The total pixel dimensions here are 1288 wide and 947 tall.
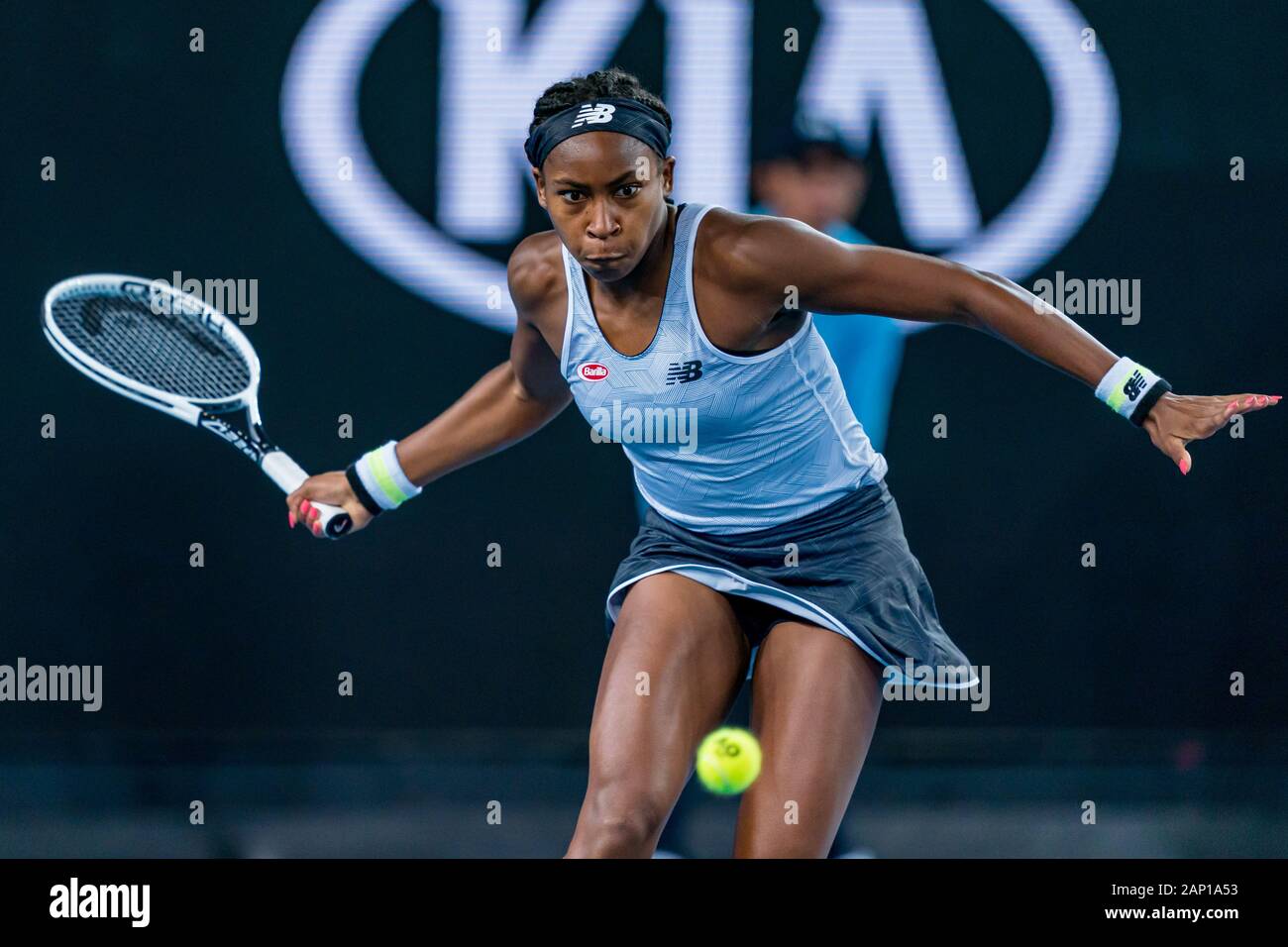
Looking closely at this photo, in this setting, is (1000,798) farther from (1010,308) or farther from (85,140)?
(85,140)

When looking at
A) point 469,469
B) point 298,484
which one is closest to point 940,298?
point 298,484

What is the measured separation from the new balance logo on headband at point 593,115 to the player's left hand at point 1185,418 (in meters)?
1.01

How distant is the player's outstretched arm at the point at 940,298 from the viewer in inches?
98.8

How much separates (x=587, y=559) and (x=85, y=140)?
1.94 m

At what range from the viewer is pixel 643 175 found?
8.29ft

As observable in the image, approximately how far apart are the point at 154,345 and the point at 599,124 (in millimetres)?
1480

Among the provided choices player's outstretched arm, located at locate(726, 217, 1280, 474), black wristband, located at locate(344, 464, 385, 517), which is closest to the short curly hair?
player's outstretched arm, located at locate(726, 217, 1280, 474)

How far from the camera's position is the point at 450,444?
303 cm

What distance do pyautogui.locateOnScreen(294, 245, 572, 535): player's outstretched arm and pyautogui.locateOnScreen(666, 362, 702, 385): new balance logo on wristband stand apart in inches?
16.8

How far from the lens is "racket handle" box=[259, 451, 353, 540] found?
3014mm

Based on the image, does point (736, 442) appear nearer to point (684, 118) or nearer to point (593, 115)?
point (593, 115)

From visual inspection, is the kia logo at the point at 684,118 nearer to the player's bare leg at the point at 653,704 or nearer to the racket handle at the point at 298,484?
the racket handle at the point at 298,484

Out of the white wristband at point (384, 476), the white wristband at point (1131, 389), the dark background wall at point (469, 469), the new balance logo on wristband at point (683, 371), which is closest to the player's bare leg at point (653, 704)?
the new balance logo on wristband at point (683, 371)
